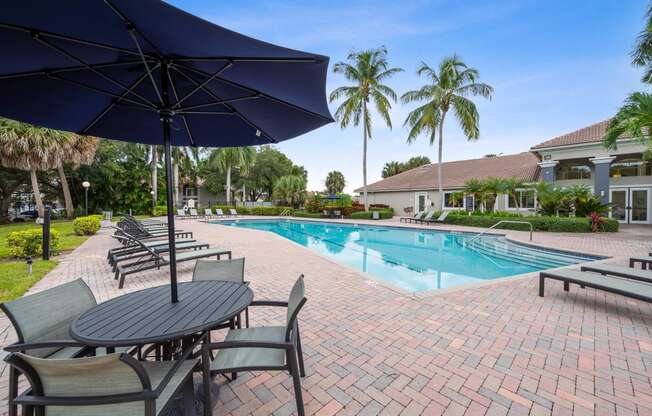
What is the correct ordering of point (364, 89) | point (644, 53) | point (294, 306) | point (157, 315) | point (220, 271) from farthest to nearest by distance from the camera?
point (364, 89) → point (644, 53) → point (220, 271) → point (294, 306) → point (157, 315)

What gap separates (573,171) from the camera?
18.6 metres

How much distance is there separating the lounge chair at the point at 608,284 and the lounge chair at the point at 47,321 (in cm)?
581

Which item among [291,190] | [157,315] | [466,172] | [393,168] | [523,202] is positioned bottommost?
[157,315]

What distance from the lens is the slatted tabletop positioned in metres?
1.75

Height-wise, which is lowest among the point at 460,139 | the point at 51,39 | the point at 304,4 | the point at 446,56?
the point at 51,39

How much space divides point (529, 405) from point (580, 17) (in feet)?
51.5

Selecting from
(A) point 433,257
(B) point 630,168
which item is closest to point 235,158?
(A) point 433,257

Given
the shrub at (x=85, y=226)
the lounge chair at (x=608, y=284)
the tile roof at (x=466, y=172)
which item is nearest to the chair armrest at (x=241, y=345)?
the lounge chair at (x=608, y=284)

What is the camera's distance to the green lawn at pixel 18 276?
4.66 m

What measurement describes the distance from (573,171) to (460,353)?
22423 millimetres

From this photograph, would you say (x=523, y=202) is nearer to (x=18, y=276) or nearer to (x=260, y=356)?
(x=260, y=356)

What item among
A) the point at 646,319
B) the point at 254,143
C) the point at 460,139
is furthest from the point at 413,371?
the point at 460,139

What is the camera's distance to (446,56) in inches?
706

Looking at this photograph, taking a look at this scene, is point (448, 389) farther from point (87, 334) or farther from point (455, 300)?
point (87, 334)
